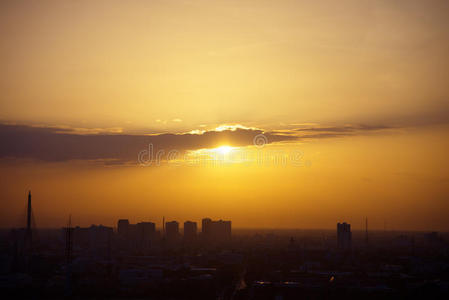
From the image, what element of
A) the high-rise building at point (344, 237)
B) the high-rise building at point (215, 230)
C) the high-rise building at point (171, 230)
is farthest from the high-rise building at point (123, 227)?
the high-rise building at point (344, 237)

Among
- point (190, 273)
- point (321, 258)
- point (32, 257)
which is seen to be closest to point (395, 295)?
point (190, 273)

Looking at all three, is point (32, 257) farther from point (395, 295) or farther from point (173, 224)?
point (173, 224)

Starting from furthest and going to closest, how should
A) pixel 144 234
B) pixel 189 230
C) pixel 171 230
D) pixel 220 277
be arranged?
pixel 189 230 < pixel 171 230 < pixel 144 234 < pixel 220 277

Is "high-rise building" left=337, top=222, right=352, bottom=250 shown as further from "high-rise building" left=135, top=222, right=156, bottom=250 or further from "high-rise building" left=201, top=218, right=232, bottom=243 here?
"high-rise building" left=135, top=222, right=156, bottom=250

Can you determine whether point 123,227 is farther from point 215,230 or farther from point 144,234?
point 215,230

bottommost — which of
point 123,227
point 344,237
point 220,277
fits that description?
point 220,277

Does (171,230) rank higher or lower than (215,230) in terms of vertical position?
higher

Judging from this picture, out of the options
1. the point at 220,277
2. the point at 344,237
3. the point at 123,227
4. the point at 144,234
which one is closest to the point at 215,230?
the point at 123,227

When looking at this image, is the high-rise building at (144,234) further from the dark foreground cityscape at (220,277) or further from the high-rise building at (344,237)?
the high-rise building at (344,237)

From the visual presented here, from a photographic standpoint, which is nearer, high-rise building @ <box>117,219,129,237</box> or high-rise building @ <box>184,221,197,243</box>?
high-rise building @ <box>117,219,129,237</box>

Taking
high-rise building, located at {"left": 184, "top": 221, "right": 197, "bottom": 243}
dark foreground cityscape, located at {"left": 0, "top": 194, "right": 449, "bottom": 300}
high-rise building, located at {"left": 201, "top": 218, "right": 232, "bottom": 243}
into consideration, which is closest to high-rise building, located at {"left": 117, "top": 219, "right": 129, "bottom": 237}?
high-rise building, located at {"left": 184, "top": 221, "right": 197, "bottom": 243}

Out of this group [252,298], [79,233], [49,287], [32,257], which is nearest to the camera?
[252,298]
